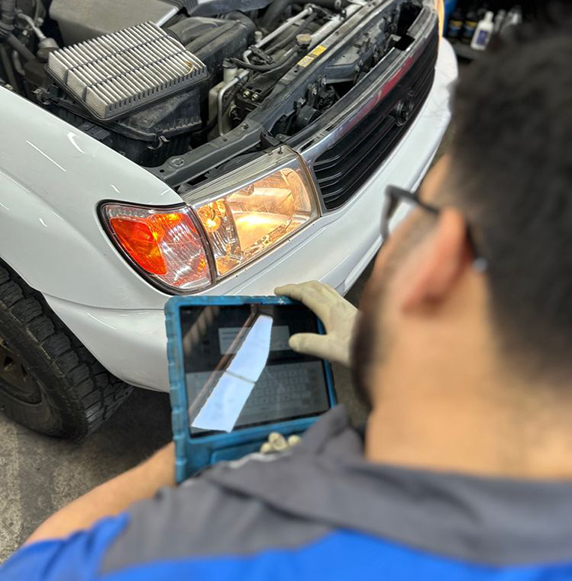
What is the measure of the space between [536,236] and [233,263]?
33.8 inches

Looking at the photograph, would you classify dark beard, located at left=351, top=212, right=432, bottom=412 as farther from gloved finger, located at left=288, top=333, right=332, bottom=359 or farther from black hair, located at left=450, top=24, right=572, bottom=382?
gloved finger, located at left=288, top=333, right=332, bottom=359

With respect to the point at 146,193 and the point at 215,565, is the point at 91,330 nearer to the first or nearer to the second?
the point at 146,193

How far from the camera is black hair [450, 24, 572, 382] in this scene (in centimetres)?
51

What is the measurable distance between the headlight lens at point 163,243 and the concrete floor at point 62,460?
800 mm

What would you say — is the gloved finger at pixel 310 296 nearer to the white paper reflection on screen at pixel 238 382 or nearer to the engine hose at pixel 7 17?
the white paper reflection on screen at pixel 238 382

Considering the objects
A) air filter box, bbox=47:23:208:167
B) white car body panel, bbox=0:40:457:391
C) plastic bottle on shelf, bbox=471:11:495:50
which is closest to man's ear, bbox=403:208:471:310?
white car body panel, bbox=0:40:457:391

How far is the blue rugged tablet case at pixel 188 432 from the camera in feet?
3.14

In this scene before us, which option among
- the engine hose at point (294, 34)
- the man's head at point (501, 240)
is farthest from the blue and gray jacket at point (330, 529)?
the engine hose at point (294, 34)

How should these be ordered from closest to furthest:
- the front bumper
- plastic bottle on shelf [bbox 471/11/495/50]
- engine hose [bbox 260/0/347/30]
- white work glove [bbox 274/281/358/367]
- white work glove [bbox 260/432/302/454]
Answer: white work glove [bbox 260/432/302/454] → white work glove [bbox 274/281/358/367] → the front bumper → engine hose [bbox 260/0/347/30] → plastic bottle on shelf [bbox 471/11/495/50]

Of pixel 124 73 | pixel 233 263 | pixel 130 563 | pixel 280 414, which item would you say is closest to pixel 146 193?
pixel 233 263

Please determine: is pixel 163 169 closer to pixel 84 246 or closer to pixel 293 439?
pixel 84 246

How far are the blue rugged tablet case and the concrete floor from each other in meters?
0.90

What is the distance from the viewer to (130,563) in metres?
0.62

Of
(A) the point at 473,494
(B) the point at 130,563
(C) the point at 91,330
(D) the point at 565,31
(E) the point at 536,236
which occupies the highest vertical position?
(D) the point at 565,31
